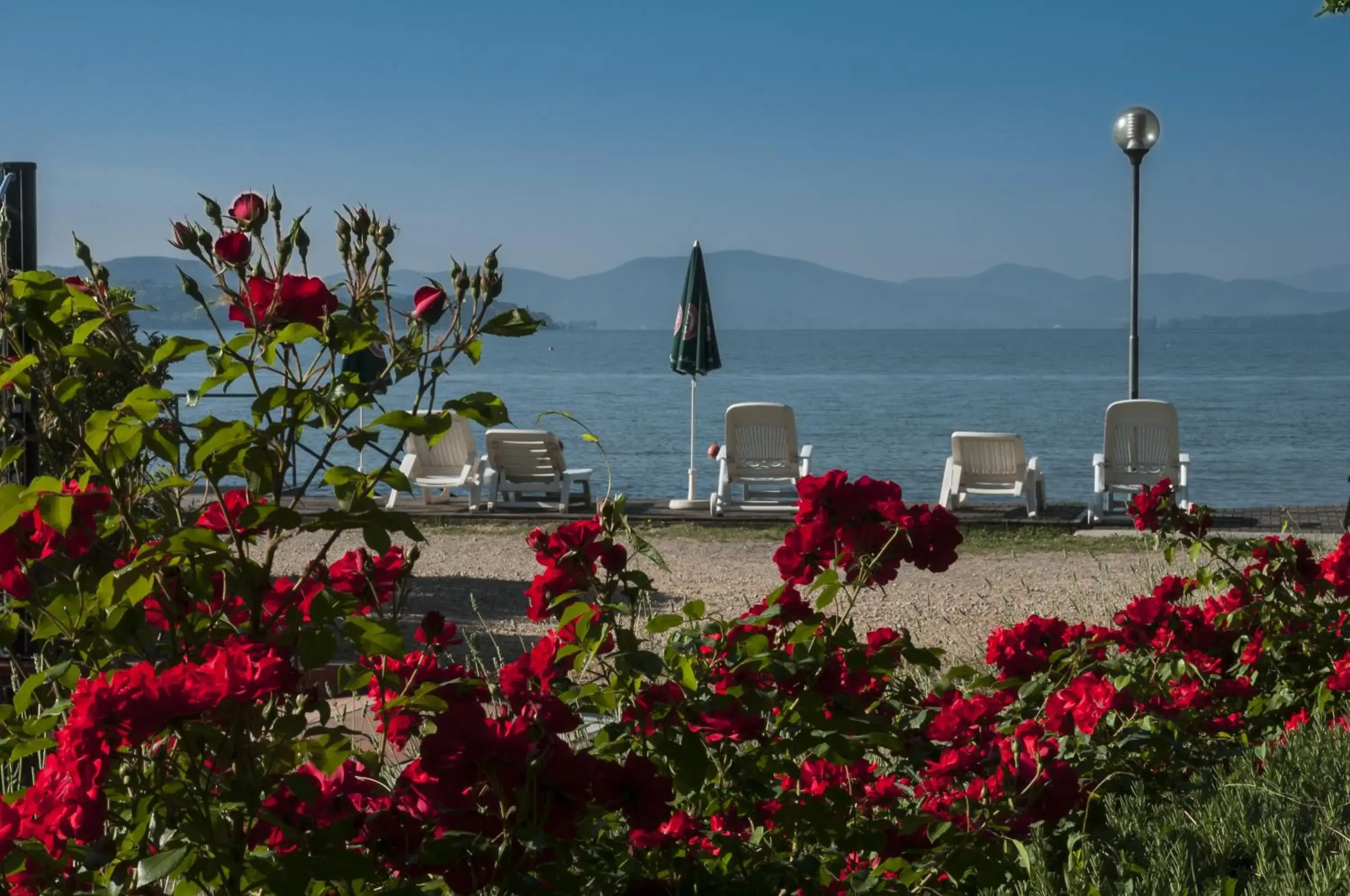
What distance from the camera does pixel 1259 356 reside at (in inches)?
3696

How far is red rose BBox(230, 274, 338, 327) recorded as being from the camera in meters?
1.75

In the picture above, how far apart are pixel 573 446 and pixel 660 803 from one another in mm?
33860

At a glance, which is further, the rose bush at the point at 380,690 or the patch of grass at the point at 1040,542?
the patch of grass at the point at 1040,542

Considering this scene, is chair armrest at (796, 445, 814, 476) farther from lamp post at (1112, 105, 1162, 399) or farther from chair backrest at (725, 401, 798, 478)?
lamp post at (1112, 105, 1162, 399)

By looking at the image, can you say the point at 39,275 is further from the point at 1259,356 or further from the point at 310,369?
the point at 1259,356

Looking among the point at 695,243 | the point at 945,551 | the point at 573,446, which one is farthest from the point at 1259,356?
the point at 945,551

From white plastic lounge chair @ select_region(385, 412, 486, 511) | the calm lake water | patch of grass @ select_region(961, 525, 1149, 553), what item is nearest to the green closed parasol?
the calm lake water

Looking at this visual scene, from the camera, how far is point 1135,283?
12.7m

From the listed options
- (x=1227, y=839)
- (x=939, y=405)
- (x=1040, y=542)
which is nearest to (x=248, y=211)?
(x=1227, y=839)

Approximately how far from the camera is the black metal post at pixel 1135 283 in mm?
12484

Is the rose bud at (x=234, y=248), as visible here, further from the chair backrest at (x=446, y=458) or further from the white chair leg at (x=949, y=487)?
the chair backrest at (x=446, y=458)

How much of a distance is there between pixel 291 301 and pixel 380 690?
54 centimetres

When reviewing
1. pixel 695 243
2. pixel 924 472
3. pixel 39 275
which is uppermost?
pixel 695 243

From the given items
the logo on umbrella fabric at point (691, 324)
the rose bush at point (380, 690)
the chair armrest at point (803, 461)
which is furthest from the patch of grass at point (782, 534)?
the rose bush at point (380, 690)
